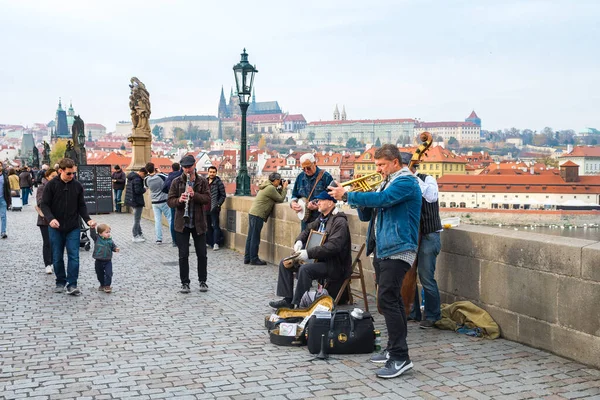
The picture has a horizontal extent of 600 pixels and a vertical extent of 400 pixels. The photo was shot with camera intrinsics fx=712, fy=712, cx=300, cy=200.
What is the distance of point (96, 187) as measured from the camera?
68.5ft

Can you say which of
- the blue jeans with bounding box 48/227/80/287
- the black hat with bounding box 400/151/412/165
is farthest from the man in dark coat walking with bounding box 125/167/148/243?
the black hat with bounding box 400/151/412/165

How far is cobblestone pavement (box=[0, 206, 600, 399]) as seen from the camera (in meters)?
4.66

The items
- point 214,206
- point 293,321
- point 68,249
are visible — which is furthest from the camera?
point 214,206

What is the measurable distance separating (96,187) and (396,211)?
17.1m

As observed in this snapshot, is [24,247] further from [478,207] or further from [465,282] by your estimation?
[478,207]

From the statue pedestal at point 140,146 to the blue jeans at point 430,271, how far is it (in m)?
17.1

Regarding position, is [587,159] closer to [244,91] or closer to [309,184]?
[244,91]

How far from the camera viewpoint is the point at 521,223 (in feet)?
293

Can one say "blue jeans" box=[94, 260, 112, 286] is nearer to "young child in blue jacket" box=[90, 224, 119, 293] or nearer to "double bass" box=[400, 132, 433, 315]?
"young child in blue jacket" box=[90, 224, 119, 293]

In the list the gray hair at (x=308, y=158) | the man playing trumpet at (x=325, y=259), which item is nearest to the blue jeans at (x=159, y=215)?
the gray hair at (x=308, y=158)

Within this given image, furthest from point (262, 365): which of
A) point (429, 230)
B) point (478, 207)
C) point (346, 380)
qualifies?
point (478, 207)

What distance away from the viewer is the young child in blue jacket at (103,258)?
27.5ft

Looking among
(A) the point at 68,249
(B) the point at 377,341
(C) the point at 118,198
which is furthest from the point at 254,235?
(C) the point at 118,198

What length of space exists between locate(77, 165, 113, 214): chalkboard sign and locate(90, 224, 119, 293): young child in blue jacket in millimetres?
12592
